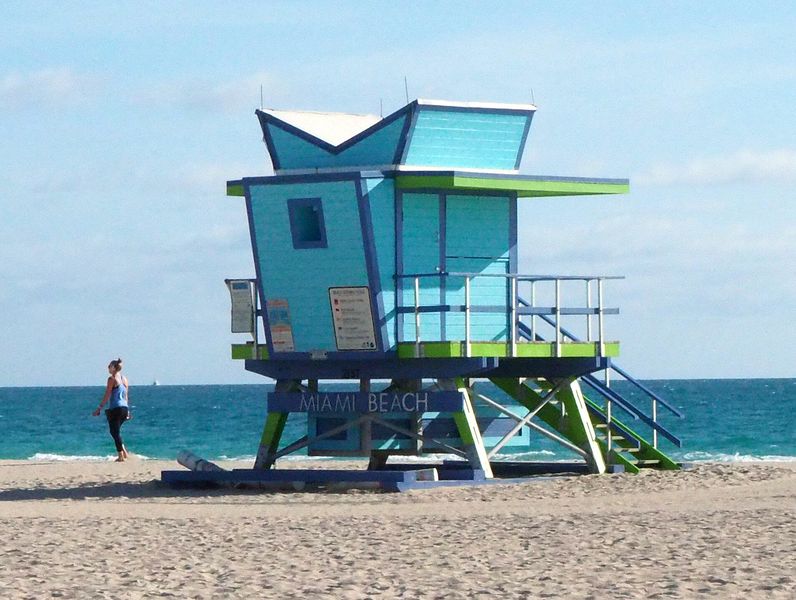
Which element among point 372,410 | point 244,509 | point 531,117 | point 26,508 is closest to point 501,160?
point 531,117

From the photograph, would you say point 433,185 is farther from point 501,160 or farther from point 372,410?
point 372,410

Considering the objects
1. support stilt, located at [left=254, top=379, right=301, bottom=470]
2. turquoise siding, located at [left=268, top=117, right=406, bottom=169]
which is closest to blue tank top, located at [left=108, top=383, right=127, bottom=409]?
support stilt, located at [left=254, top=379, right=301, bottom=470]

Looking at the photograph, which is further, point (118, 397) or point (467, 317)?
point (118, 397)

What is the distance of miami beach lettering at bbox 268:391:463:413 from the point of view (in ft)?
76.8

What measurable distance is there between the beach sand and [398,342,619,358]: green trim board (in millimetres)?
1701

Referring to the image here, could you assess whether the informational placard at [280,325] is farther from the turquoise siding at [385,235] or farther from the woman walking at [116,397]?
the woman walking at [116,397]

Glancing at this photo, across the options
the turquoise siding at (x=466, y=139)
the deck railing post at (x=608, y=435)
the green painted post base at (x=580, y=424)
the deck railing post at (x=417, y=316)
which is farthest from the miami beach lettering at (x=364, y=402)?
the deck railing post at (x=608, y=435)

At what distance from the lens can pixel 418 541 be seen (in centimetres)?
1722

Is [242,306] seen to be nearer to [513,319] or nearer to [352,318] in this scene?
[352,318]

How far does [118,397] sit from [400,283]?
779 cm

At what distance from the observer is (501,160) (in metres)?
24.2

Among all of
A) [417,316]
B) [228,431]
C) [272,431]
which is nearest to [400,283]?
[417,316]

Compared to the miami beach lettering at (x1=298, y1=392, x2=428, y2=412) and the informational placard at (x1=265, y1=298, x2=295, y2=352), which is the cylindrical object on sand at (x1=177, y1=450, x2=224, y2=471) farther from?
the informational placard at (x1=265, y1=298, x2=295, y2=352)

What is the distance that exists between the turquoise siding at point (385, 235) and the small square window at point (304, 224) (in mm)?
798
